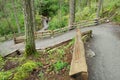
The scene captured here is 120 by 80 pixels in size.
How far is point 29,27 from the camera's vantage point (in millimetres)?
8156

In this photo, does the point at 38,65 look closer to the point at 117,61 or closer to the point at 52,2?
the point at 117,61

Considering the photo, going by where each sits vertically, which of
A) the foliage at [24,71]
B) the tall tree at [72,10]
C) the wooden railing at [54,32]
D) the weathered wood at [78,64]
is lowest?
the wooden railing at [54,32]

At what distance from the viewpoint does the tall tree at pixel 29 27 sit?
25.2ft

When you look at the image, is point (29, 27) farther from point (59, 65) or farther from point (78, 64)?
point (78, 64)

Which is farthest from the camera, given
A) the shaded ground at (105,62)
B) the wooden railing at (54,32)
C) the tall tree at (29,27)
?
the wooden railing at (54,32)

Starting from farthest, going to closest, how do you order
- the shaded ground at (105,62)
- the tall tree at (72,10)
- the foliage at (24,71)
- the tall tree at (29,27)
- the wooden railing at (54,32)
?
1. the wooden railing at (54,32)
2. the tall tree at (72,10)
3. the tall tree at (29,27)
4. the shaded ground at (105,62)
5. the foliage at (24,71)

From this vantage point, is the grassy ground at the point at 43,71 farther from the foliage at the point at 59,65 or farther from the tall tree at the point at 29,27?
the tall tree at the point at 29,27

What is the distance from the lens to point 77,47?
730 cm

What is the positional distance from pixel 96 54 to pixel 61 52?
6.35 ft

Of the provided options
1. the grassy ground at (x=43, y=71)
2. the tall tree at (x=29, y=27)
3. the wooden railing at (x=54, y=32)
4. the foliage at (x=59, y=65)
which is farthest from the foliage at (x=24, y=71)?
→ the wooden railing at (x=54, y=32)

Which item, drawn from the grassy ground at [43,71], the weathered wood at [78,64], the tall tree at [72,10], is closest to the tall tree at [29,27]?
the grassy ground at [43,71]

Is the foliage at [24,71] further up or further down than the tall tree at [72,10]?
→ further down

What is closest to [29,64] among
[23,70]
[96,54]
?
[23,70]

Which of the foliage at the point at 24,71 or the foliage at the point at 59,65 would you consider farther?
the foliage at the point at 59,65
